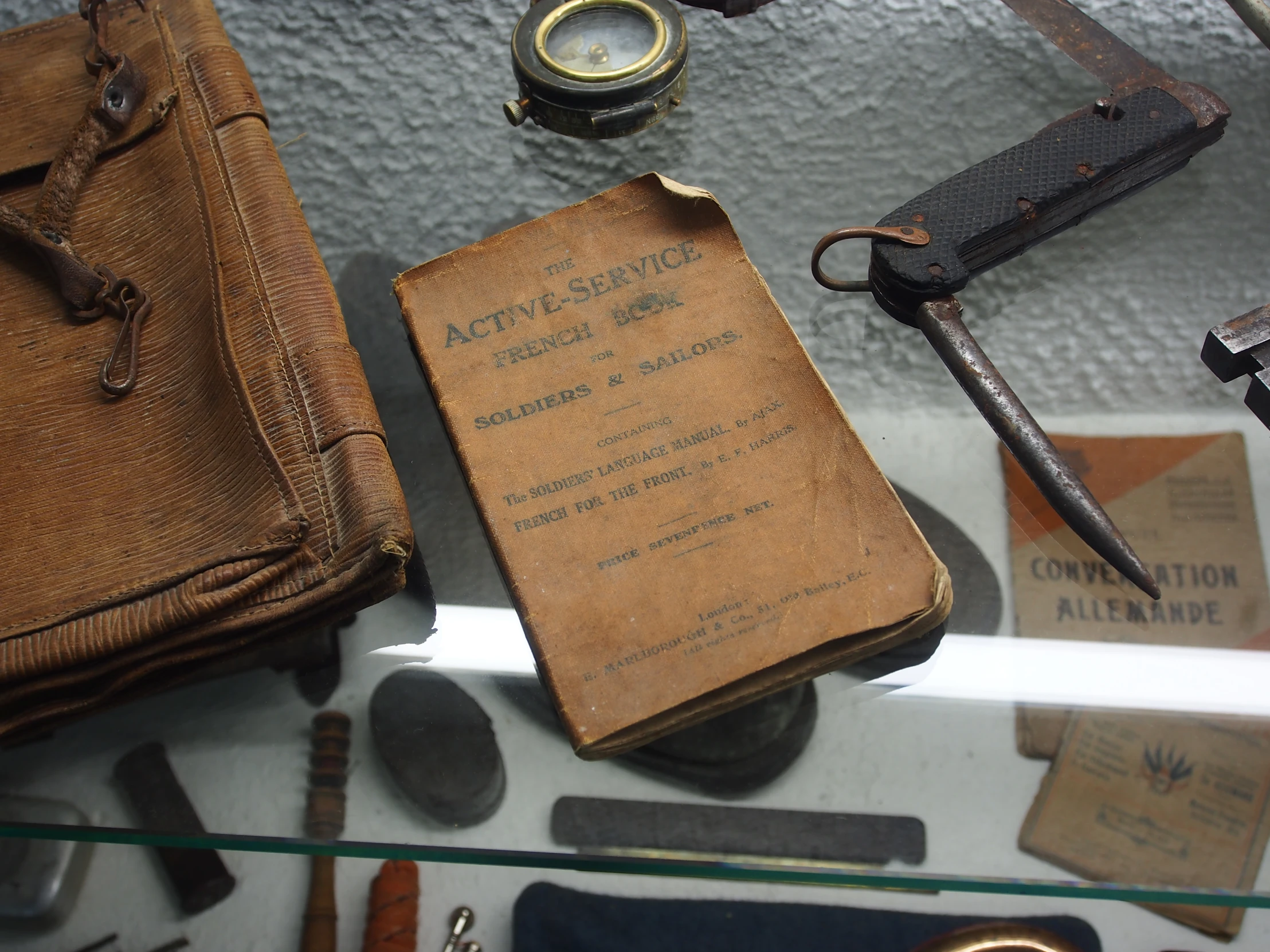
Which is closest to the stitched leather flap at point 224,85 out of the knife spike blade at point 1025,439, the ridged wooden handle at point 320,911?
the knife spike blade at point 1025,439

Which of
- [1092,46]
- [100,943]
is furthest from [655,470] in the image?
[100,943]

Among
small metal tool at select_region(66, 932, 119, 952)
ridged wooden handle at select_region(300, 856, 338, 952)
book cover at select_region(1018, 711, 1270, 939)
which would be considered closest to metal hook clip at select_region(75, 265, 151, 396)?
ridged wooden handle at select_region(300, 856, 338, 952)

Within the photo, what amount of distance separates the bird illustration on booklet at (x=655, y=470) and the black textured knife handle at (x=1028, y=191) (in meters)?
0.14

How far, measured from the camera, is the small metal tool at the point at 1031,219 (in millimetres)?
845

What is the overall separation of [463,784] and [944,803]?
1.25 feet

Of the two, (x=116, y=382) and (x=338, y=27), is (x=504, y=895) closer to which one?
(x=116, y=382)

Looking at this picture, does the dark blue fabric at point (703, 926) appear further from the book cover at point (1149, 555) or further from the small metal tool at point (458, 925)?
the book cover at point (1149, 555)

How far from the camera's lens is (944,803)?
82 centimetres

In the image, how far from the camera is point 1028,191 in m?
0.93

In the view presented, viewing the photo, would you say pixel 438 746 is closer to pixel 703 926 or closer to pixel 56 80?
pixel 703 926

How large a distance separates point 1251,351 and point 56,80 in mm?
1139

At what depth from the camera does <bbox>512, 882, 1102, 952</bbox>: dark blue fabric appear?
3.59ft

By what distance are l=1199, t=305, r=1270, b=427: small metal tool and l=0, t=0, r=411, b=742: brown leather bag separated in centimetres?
71

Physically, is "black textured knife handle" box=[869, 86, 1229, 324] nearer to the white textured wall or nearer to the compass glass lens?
the white textured wall
